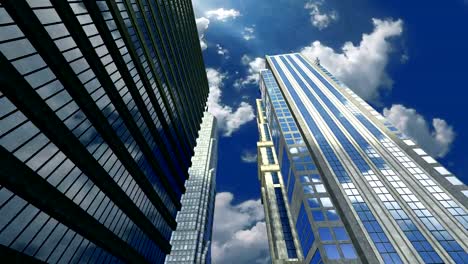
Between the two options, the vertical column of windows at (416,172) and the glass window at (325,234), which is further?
the glass window at (325,234)

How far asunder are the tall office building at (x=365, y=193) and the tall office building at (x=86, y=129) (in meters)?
36.5

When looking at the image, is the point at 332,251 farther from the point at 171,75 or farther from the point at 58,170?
the point at 171,75

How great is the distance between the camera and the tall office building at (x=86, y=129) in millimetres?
18812

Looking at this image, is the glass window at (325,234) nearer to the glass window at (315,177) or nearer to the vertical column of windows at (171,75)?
the glass window at (315,177)

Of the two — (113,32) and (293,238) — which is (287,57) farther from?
(113,32)

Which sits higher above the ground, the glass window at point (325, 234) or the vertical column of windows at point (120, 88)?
the vertical column of windows at point (120, 88)

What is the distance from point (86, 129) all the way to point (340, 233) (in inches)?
1917

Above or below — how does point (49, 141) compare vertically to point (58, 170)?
above

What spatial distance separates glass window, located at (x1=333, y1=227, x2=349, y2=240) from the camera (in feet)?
150

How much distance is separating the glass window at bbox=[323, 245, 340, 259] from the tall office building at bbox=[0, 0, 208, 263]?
116 feet

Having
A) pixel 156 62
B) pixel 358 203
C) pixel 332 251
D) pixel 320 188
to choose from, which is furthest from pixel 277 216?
pixel 156 62

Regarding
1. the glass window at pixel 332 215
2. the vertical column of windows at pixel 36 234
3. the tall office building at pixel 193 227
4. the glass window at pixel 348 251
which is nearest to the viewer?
the vertical column of windows at pixel 36 234

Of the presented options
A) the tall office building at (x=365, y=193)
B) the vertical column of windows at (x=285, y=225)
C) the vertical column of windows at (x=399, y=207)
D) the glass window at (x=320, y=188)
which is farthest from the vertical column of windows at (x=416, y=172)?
the vertical column of windows at (x=285, y=225)

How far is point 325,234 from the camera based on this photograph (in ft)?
155
